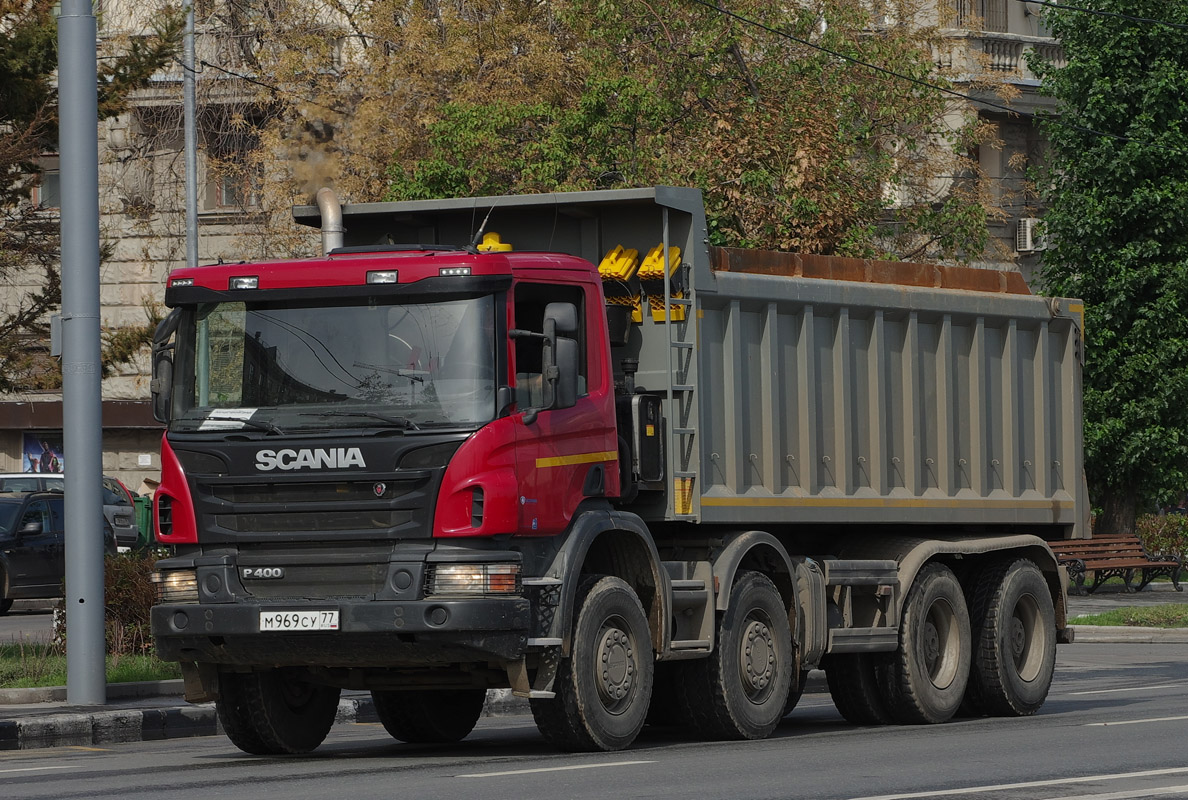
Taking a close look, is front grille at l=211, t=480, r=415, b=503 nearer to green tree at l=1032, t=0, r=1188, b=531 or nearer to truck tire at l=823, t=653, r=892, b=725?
truck tire at l=823, t=653, r=892, b=725

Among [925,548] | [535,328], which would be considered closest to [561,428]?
[535,328]

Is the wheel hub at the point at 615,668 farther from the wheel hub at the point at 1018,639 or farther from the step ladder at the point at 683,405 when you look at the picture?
the wheel hub at the point at 1018,639

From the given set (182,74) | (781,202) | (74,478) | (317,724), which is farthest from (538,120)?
(317,724)

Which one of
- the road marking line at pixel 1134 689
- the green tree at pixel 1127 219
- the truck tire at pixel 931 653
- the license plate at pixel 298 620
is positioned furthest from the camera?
the green tree at pixel 1127 219

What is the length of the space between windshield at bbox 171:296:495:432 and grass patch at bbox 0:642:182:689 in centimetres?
477

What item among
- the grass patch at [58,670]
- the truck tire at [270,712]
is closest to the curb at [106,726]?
the grass patch at [58,670]

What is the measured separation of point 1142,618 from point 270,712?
49.3ft

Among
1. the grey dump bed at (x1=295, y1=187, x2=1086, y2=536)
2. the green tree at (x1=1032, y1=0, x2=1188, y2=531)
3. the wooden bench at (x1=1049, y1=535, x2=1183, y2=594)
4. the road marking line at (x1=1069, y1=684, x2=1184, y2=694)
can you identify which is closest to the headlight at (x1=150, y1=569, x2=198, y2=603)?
the grey dump bed at (x1=295, y1=187, x2=1086, y2=536)

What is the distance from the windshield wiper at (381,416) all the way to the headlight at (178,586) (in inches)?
46.4

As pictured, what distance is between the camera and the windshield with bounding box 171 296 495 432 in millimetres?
10961

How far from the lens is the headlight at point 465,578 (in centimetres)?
1078

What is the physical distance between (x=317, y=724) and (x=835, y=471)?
3.87 meters

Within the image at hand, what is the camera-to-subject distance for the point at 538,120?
90.1ft

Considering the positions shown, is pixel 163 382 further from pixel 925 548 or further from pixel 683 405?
pixel 925 548
